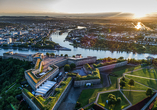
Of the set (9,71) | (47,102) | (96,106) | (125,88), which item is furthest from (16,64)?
(125,88)

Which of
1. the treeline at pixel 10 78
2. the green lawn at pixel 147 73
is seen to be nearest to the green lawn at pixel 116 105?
the green lawn at pixel 147 73

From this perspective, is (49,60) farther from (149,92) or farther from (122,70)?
(149,92)

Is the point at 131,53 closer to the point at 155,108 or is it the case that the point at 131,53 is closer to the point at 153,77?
the point at 153,77

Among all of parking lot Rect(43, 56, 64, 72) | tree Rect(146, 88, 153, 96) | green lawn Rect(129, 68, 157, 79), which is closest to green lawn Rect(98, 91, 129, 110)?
tree Rect(146, 88, 153, 96)

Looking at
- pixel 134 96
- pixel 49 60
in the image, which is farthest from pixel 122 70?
pixel 49 60

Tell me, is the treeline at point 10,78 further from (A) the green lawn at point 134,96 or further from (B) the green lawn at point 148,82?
(B) the green lawn at point 148,82

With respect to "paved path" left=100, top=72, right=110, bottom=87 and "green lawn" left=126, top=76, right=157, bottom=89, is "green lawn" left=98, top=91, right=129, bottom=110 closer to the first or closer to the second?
"paved path" left=100, top=72, right=110, bottom=87
